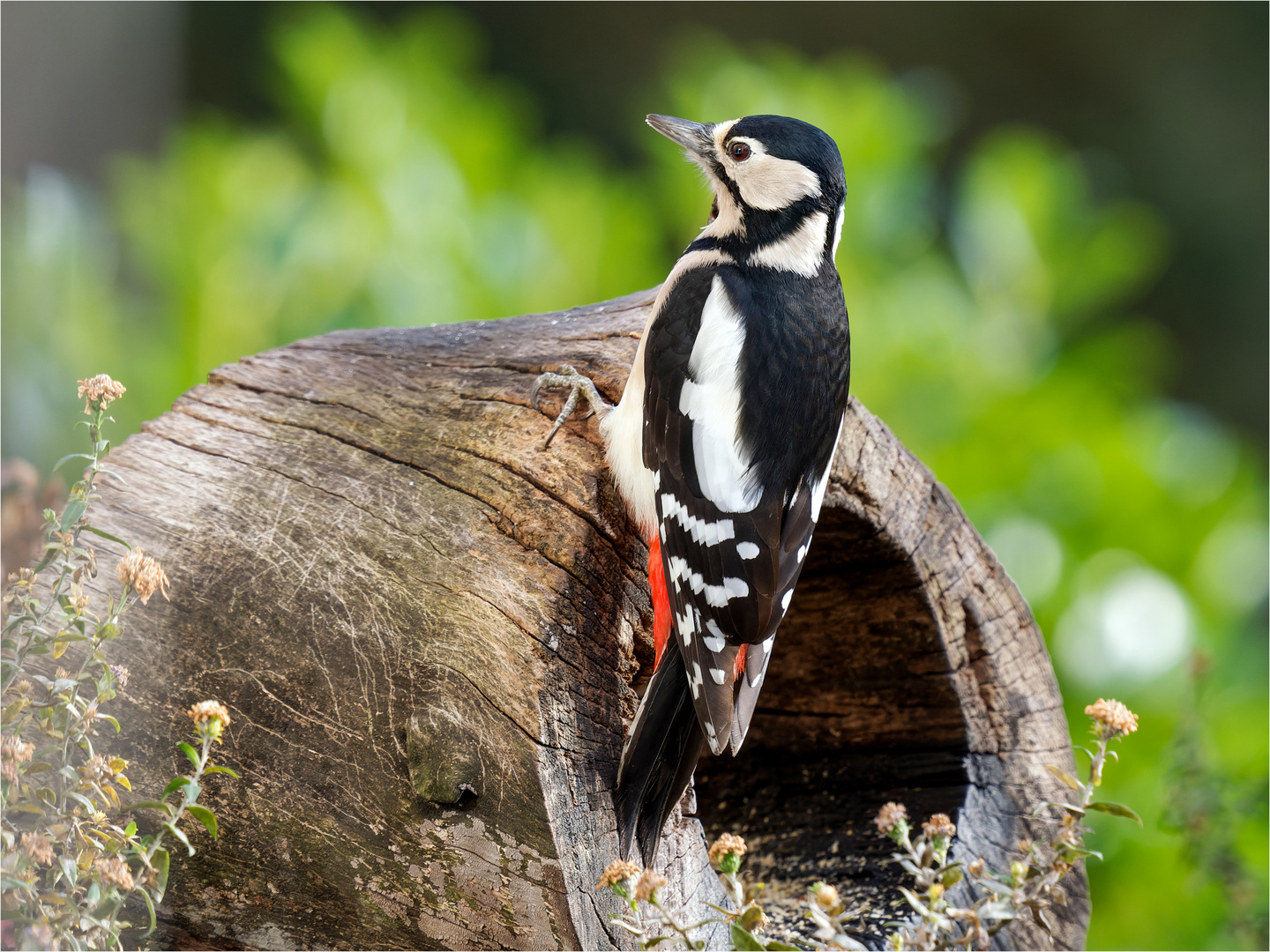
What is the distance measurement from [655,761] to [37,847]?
1.67 ft

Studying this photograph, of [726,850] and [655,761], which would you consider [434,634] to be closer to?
[655,761]

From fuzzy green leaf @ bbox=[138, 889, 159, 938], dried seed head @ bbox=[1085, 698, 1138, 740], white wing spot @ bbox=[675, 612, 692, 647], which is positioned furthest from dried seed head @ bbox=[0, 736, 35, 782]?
dried seed head @ bbox=[1085, 698, 1138, 740]

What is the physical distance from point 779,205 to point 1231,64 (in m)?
4.13

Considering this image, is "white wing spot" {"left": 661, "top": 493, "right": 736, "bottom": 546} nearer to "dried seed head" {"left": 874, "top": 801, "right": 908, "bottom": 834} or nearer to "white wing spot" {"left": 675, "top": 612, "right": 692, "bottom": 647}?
"white wing spot" {"left": 675, "top": 612, "right": 692, "bottom": 647}

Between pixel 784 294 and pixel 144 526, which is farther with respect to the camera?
pixel 784 294

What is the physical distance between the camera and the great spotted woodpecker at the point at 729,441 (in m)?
1.01

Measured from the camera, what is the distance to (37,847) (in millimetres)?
739

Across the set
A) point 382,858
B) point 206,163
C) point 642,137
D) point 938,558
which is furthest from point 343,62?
point 382,858

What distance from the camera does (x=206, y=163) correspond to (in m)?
2.68

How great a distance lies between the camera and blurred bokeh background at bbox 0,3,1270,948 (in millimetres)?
1304

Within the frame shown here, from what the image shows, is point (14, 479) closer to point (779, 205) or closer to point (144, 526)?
point (144, 526)

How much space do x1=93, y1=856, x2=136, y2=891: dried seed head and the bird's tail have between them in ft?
1.34

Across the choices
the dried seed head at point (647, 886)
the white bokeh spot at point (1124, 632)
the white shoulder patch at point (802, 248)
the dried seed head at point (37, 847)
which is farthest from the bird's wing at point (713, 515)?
the white bokeh spot at point (1124, 632)

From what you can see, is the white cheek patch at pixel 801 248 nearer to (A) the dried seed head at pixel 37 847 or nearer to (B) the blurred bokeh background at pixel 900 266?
(B) the blurred bokeh background at pixel 900 266
